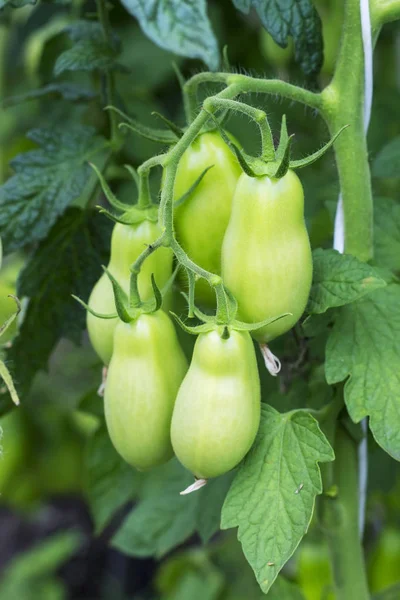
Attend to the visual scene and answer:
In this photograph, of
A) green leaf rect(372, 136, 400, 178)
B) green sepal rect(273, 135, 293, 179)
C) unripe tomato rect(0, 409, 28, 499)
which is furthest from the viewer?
unripe tomato rect(0, 409, 28, 499)

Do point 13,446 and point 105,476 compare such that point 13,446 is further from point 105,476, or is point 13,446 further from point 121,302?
point 121,302

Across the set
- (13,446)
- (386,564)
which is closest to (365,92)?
(386,564)

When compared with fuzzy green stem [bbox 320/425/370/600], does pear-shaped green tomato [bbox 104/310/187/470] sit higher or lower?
higher

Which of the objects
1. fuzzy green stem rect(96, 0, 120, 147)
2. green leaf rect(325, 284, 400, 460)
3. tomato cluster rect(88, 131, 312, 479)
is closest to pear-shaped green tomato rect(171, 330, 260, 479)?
tomato cluster rect(88, 131, 312, 479)

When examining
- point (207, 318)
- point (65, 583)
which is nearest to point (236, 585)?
point (65, 583)

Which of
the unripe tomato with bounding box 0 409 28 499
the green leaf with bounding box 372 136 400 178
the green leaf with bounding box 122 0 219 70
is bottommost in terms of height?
the unripe tomato with bounding box 0 409 28 499

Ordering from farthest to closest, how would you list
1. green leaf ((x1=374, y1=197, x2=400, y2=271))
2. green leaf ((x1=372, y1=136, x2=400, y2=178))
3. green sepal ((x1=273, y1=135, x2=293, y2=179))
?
green leaf ((x1=372, y1=136, x2=400, y2=178)) < green leaf ((x1=374, y1=197, x2=400, y2=271)) < green sepal ((x1=273, y1=135, x2=293, y2=179))

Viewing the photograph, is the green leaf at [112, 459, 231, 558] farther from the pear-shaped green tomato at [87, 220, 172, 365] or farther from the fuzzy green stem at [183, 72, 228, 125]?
the fuzzy green stem at [183, 72, 228, 125]
